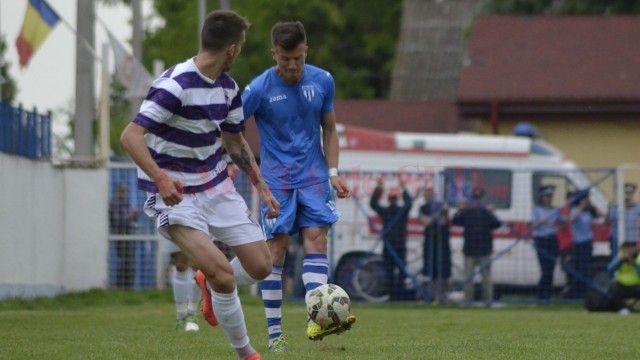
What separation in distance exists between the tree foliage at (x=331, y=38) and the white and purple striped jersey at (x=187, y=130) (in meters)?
40.8

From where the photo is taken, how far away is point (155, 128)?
804 centimetres

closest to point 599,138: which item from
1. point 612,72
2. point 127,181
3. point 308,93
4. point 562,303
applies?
point 612,72

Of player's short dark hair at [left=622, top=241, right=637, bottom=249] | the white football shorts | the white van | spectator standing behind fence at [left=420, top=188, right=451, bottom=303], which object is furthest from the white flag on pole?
the white football shorts

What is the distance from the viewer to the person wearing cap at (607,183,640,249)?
1988cm

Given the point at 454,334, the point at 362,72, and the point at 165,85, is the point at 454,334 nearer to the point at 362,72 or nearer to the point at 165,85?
the point at 165,85

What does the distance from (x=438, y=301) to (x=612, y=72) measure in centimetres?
1209

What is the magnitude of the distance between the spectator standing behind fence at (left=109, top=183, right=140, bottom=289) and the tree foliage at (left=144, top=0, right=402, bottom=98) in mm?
28304

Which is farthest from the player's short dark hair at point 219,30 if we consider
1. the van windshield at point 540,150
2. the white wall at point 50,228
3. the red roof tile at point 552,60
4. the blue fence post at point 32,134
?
the red roof tile at point 552,60

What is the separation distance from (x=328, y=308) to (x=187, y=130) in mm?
1800

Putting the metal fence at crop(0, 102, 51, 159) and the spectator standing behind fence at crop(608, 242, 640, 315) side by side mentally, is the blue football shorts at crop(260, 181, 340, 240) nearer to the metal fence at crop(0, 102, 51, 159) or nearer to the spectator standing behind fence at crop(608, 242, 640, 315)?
the metal fence at crop(0, 102, 51, 159)

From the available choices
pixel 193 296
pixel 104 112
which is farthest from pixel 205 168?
pixel 104 112

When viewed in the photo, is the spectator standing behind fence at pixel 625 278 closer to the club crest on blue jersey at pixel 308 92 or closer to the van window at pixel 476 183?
the van window at pixel 476 183

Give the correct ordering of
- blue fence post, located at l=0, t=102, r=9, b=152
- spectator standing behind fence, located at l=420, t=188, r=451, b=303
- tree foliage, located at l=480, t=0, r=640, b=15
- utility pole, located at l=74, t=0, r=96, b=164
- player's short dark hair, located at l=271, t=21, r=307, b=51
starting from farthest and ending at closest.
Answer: tree foliage, located at l=480, t=0, r=640, b=15 < utility pole, located at l=74, t=0, r=96, b=164 < spectator standing behind fence, located at l=420, t=188, r=451, b=303 < blue fence post, located at l=0, t=102, r=9, b=152 < player's short dark hair, located at l=271, t=21, r=307, b=51

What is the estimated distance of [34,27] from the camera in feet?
64.5
